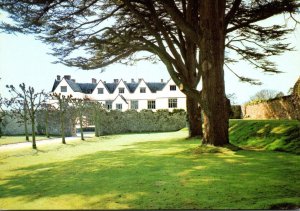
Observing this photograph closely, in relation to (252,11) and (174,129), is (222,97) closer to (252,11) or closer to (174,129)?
(252,11)

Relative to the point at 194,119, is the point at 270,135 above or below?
below

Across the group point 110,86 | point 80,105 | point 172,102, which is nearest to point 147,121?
point 80,105

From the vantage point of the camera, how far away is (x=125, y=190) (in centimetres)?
568

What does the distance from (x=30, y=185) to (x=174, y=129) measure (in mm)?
33229

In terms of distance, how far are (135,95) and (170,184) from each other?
174 ft

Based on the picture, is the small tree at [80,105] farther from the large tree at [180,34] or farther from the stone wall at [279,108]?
the stone wall at [279,108]

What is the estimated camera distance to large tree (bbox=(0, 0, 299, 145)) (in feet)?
36.1

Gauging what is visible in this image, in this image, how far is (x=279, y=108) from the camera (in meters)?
18.7

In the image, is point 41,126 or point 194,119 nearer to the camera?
point 194,119

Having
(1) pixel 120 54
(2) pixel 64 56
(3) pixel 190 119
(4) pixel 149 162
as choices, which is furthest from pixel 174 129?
(4) pixel 149 162

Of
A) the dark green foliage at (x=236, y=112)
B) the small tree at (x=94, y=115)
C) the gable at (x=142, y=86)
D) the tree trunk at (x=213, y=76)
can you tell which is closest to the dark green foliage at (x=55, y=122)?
the small tree at (x=94, y=115)

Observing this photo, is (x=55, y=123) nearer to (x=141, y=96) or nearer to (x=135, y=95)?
(x=135, y=95)

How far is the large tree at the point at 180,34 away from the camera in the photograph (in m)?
11.0

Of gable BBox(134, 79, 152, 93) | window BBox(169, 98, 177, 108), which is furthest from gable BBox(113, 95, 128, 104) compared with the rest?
window BBox(169, 98, 177, 108)
